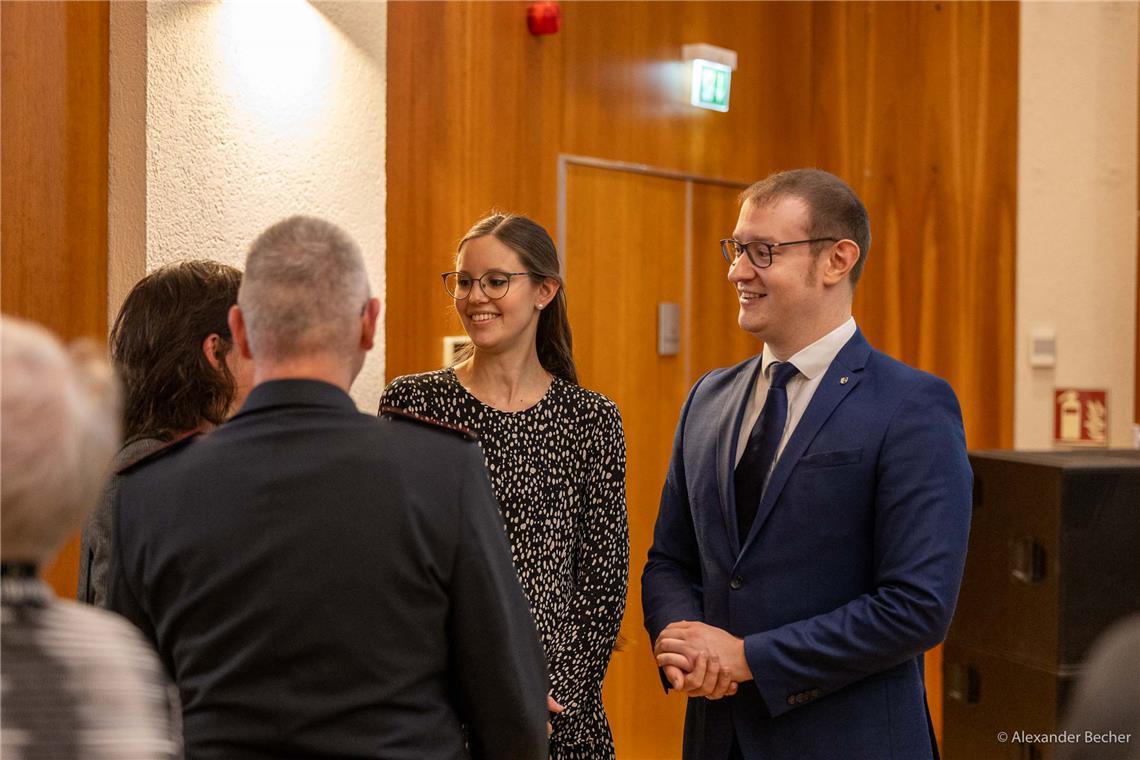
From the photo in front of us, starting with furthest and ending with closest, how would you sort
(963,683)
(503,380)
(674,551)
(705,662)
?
(963,683)
(503,380)
(674,551)
(705,662)

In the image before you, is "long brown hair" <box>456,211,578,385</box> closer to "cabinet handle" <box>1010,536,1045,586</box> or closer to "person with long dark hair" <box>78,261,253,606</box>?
"person with long dark hair" <box>78,261,253,606</box>

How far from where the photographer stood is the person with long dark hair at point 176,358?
77.8 inches

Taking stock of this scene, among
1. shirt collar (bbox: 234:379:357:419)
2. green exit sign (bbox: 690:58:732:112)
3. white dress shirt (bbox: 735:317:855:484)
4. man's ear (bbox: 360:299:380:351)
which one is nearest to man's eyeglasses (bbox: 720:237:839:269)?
white dress shirt (bbox: 735:317:855:484)

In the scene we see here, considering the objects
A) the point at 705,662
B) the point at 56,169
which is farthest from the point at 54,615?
the point at 56,169

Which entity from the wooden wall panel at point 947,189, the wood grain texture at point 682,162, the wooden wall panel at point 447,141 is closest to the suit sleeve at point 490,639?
the wooden wall panel at point 447,141

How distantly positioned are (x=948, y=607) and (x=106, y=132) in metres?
2.31

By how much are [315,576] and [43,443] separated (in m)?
0.40

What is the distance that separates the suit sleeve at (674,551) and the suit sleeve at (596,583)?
0.11 meters

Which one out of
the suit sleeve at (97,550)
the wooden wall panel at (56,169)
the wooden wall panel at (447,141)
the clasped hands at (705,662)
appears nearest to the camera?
the suit sleeve at (97,550)

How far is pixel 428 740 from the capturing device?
1410mm

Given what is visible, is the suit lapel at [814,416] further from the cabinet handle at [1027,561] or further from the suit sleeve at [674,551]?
the cabinet handle at [1027,561]

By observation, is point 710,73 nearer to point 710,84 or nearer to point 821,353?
point 710,84

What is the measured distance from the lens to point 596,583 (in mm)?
2357

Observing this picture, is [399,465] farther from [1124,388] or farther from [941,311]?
[1124,388]
